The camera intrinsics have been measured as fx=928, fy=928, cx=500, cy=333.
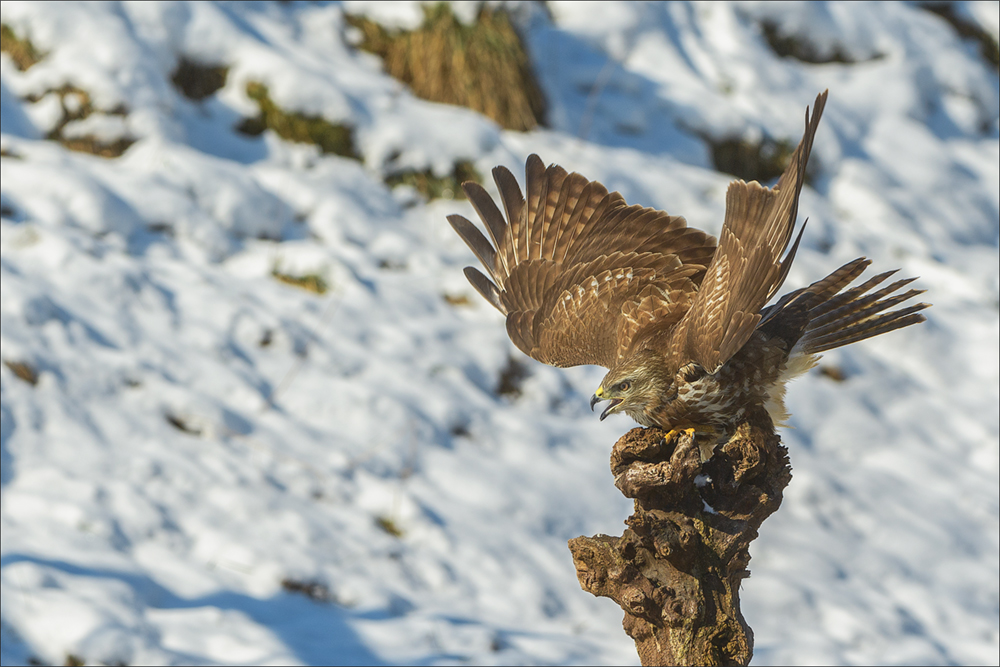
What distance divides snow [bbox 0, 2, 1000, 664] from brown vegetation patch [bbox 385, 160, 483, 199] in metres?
0.06

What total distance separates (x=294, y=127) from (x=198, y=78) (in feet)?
2.42

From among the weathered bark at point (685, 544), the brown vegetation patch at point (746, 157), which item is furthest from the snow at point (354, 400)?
the weathered bark at point (685, 544)

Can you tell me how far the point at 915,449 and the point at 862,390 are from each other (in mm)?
480

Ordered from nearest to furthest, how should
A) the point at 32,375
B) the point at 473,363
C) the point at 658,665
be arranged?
the point at 658,665 < the point at 32,375 < the point at 473,363

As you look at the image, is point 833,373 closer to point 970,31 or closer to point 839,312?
point 839,312

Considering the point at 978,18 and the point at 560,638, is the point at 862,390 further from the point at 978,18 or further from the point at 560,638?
the point at 978,18

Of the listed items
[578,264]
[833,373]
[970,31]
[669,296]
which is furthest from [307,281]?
[970,31]

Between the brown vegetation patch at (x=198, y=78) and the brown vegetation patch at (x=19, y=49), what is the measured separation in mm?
827

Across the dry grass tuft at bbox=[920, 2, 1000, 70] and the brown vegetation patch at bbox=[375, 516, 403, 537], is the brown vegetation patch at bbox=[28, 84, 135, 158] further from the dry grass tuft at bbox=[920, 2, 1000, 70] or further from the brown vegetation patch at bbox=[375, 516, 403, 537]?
the dry grass tuft at bbox=[920, 2, 1000, 70]

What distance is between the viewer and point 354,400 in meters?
4.81

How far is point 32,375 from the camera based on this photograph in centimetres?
421

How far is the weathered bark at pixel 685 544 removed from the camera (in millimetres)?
2281

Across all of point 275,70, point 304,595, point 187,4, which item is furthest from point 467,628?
point 187,4

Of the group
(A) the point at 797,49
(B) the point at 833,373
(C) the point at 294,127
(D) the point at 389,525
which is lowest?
(D) the point at 389,525
